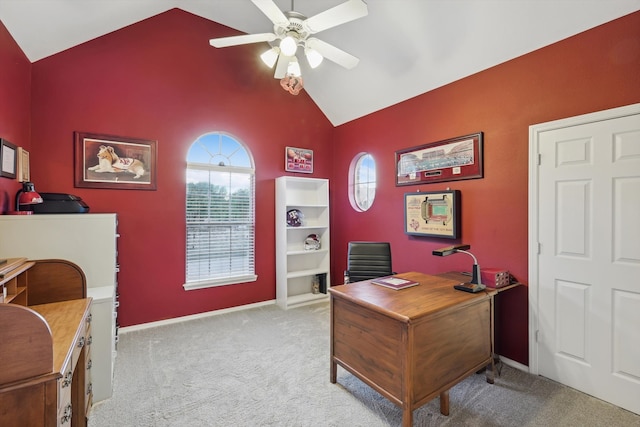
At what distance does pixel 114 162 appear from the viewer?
3223 millimetres

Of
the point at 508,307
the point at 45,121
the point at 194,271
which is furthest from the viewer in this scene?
the point at 194,271

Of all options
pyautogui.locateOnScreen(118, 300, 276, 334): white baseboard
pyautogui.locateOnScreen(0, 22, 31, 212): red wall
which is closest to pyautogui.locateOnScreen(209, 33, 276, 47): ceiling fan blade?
pyautogui.locateOnScreen(0, 22, 31, 212): red wall

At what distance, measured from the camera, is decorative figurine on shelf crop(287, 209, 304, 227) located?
428 cm

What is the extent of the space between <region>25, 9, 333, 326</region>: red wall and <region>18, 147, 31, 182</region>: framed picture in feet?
0.41

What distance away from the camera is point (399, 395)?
5.86 feet

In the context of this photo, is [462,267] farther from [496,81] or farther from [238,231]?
[238,231]

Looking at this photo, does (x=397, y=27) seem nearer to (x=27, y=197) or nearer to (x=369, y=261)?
(x=369, y=261)

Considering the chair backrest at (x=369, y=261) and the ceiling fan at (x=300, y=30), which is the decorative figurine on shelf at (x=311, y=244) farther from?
the ceiling fan at (x=300, y=30)

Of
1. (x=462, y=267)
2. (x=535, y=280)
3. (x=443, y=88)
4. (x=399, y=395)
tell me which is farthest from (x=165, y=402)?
(x=443, y=88)

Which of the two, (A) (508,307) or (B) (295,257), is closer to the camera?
(A) (508,307)

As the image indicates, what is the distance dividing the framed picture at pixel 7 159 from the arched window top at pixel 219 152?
1.56 meters

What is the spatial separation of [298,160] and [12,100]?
306 cm

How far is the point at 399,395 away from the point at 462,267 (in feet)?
5.68

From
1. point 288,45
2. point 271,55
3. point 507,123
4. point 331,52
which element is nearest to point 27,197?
point 271,55
